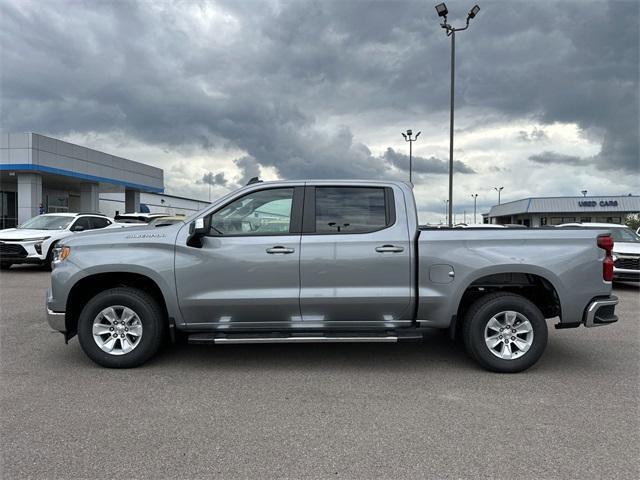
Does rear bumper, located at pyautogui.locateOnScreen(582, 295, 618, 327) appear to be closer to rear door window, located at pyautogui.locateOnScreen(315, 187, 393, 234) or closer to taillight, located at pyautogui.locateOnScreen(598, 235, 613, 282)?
taillight, located at pyautogui.locateOnScreen(598, 235, 613, 282)

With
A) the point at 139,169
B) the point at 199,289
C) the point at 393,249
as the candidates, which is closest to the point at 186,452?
the point at 199,289

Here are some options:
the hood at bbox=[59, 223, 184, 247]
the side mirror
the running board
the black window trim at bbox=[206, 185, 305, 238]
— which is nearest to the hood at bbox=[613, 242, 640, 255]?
the running board

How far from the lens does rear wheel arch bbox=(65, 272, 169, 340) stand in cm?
495

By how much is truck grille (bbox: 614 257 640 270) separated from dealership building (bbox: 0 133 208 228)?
29140mm

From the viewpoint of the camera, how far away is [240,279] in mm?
4746

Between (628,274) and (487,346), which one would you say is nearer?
(487,346)

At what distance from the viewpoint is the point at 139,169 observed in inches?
1545

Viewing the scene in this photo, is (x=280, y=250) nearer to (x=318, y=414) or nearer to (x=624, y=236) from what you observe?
(x=318, y=414)

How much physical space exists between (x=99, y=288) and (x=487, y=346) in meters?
4.17

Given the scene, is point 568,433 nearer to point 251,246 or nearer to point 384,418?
point 384,418

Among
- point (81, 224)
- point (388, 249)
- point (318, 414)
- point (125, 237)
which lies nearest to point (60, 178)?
point (81, 224)

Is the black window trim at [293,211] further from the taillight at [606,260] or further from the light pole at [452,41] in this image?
the light pole at [452,41]

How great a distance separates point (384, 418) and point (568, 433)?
134 centimetres

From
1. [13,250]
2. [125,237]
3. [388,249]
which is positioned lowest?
[13,250]
